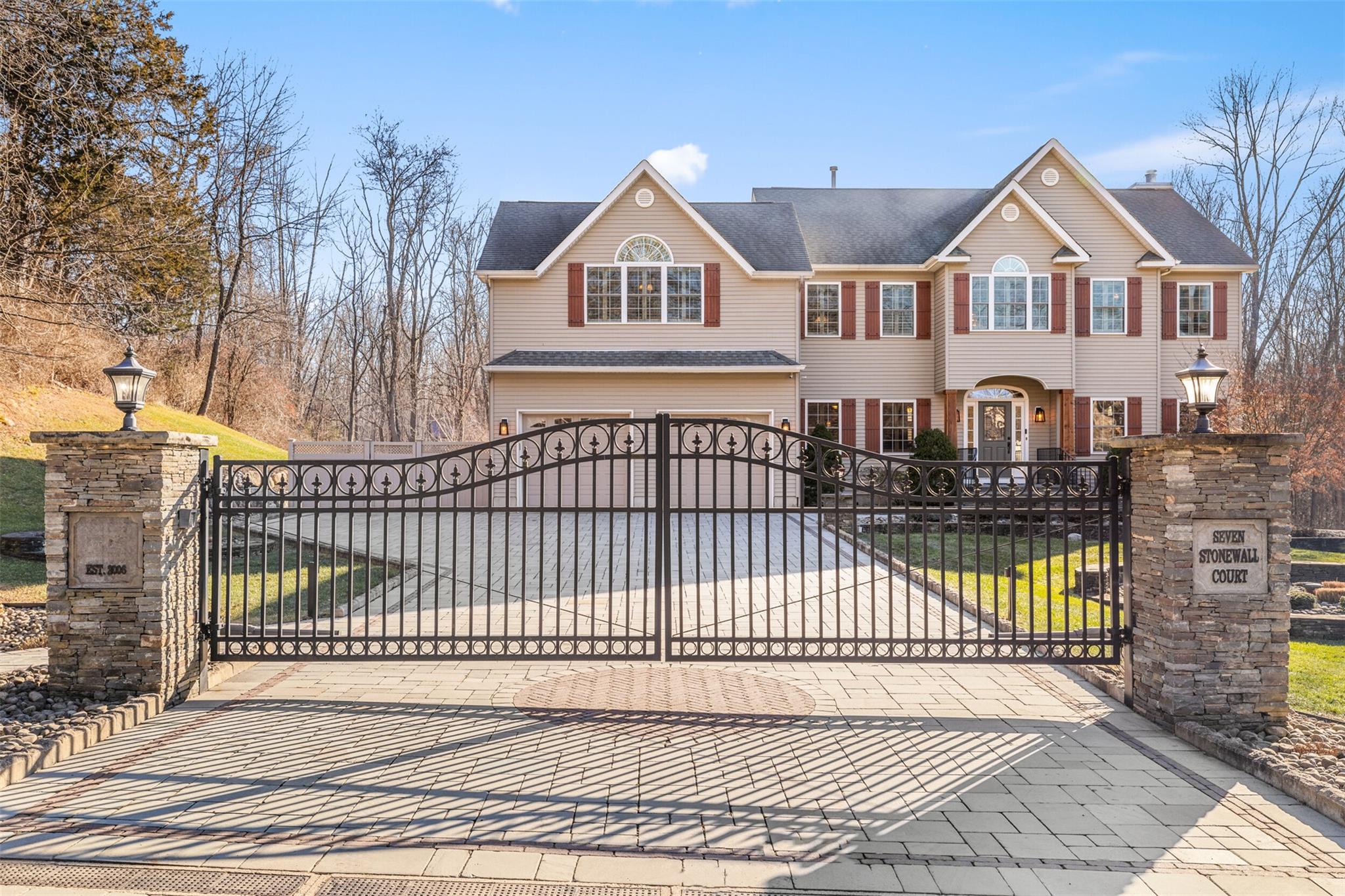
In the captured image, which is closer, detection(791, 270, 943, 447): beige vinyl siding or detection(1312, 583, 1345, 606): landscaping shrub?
detection(1312, 583, 1345, 606): landscaping shrub

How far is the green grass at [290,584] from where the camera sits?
25.5 feet

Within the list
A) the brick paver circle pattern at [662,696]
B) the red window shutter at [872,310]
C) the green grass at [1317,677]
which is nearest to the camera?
the brick paver circle pattern at [662,696]

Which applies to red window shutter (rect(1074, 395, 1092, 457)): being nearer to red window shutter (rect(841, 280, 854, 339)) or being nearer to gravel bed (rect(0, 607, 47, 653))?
red window shutter (rect(841, 280, 854, 339))

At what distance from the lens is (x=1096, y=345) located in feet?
63.4

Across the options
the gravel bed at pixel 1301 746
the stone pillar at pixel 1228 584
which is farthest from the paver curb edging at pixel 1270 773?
the stone pillar at pixel 1228 584

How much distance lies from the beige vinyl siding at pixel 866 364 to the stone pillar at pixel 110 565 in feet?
52.3

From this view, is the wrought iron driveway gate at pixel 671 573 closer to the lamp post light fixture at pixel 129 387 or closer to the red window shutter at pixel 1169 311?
the lamp post light fixture at pixel 129 387

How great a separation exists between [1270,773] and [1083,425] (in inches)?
661

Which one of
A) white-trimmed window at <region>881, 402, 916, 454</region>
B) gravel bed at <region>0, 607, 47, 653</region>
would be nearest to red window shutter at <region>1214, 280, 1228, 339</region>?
white-trimmed window at <region>881, 402, 916, 454</region>

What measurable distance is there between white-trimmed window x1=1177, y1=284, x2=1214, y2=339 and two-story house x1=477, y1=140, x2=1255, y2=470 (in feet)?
0.15

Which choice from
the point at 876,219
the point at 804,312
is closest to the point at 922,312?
the point at 804,312

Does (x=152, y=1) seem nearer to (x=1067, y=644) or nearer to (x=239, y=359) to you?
(x=239, y=359)

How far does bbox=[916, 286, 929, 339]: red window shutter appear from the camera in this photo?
19688mm

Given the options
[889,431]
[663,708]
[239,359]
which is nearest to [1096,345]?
[889,431]
